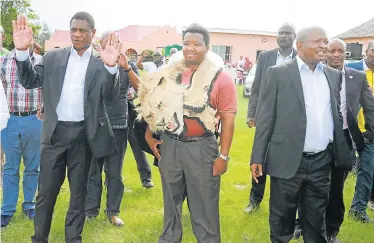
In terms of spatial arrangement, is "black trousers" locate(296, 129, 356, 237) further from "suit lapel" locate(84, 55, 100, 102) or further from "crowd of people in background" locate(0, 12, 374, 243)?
"suit lapel" locate(84, 55, 100, 102)

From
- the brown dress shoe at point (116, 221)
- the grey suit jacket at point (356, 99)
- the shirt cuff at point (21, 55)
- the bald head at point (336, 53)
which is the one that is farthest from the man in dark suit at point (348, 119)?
the shirt cuff at point (21, 55)

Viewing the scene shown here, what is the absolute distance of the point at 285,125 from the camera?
3.65 m

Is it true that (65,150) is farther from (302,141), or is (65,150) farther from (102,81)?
(302,141)

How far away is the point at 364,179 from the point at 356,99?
128cm

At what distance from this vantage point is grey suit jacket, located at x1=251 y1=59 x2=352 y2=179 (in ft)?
11.8

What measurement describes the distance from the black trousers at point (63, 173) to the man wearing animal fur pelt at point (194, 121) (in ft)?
2.33

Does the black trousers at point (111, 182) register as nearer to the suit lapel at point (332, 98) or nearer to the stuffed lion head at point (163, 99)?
the stuffed lion head at point (163, 99)

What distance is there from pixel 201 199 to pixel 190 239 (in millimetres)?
1000

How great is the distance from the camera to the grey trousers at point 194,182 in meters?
3.65

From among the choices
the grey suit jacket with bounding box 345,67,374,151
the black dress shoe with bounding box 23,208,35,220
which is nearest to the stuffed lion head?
the grey suit jacket with bounding box 345,67,374,151

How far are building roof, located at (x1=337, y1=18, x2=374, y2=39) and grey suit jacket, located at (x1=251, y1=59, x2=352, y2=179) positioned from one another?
2904 centimetres

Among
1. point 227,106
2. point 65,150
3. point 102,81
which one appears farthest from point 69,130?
point 227,106

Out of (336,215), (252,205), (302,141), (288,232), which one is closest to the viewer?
(302,141)

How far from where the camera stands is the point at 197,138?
3.64 meters
